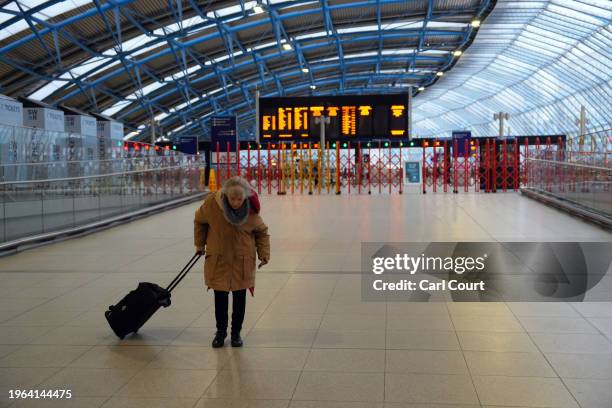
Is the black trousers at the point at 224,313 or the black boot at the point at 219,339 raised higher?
the black trousers at the point at 224,313

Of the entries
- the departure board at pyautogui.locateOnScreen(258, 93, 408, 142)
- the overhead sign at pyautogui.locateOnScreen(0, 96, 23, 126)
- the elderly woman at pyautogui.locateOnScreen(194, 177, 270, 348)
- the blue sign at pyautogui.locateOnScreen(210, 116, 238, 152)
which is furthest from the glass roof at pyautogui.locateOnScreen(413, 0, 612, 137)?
the elderly woman at pyautogui.locateOnScreen(194, 177, 270, 348)

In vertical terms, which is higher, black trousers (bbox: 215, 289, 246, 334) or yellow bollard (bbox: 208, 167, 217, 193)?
yellow bollard (bbox: 208, 167, 217, 193)

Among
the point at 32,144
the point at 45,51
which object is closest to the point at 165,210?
the point at 32,144

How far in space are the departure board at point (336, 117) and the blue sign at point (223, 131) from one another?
802 cm

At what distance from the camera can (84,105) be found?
4384 cm

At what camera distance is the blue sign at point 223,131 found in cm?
3197

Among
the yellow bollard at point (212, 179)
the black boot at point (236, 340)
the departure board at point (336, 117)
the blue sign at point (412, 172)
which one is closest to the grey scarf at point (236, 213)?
the black boot at point (236, 340)

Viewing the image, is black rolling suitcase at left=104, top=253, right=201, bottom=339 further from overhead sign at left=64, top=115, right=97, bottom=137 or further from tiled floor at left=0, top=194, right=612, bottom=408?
overhead sign at left=64, top=115, right=97, bottom=137

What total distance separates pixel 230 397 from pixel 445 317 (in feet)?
8.50

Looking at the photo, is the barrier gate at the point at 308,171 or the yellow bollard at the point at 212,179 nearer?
the yellow bollard at the point at 212,179

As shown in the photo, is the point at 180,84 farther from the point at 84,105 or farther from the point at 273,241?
the point at 273,241

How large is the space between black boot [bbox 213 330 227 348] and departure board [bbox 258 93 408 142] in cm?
1897

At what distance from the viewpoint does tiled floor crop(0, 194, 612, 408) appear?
4109 mm

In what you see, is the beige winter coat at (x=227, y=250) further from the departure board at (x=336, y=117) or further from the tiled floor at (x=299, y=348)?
the departure board at (x=336, y=117)
